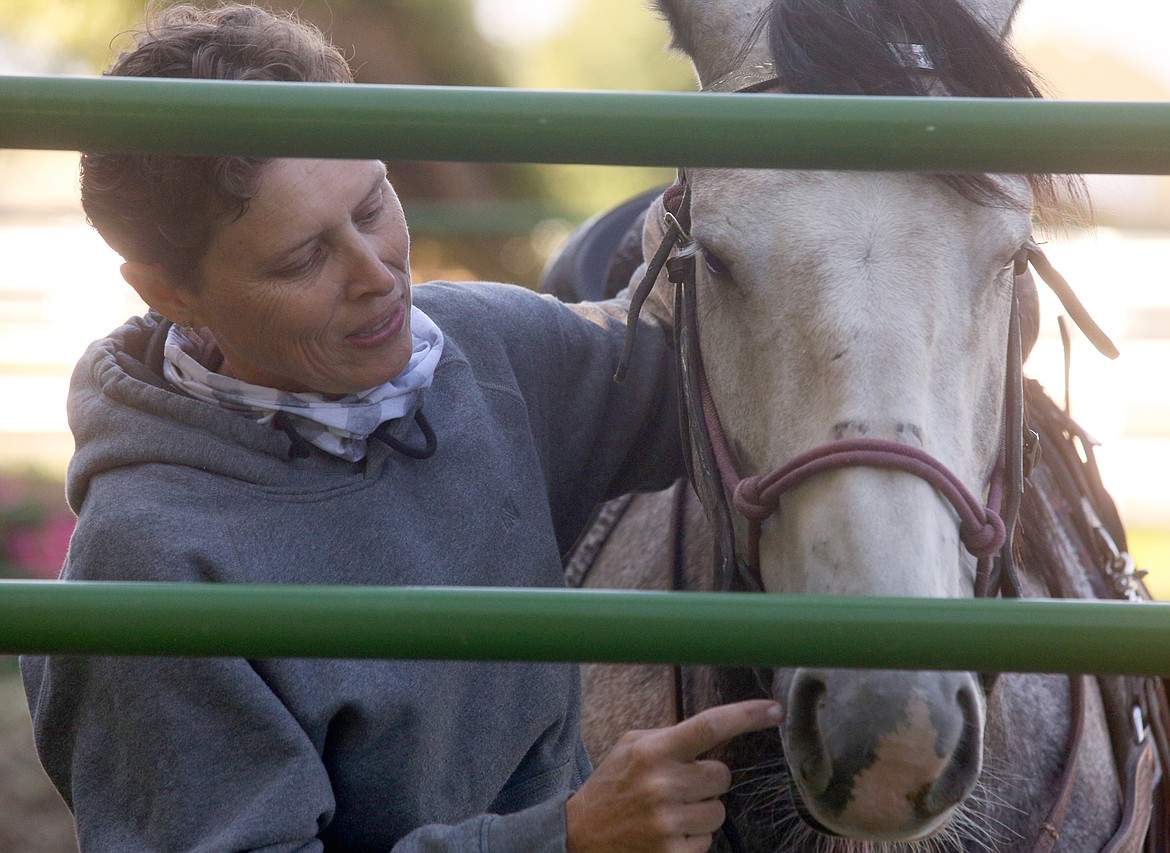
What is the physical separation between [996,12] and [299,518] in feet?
3.49

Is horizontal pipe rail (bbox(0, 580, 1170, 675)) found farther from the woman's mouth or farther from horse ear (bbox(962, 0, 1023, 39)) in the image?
horse ear (bbox(962, 0, 1023, 39))

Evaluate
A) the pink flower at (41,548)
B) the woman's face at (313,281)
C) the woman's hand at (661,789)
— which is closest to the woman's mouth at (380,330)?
the woman's face at (313,281)

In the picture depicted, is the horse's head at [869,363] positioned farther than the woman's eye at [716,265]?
No

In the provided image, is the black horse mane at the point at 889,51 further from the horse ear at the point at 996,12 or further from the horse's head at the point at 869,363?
the horse ear at the point at 996,12

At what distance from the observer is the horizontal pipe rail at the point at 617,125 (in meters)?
0.96

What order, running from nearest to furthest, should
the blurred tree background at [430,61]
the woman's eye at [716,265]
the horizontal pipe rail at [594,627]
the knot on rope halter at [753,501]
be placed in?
the horizontal pipe rail at [594,627], the knot on rope halter at [753,501], the woman's eye at [716,265], the blurred tree background at [430,61]

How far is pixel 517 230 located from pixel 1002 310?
5576 millimetres

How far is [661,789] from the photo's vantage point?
1.16 meters

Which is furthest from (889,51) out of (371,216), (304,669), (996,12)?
(304,669)

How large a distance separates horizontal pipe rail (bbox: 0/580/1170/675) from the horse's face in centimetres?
15

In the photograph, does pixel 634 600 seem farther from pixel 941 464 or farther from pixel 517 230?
pixel 517 230

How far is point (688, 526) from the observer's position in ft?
5.97

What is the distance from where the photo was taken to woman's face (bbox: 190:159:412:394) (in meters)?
1.44

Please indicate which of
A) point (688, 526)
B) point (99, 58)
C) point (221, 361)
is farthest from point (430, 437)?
point (99, 58)
